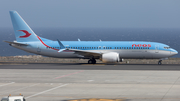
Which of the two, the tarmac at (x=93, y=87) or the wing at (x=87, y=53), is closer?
the tarmac at (x=93, y=87)

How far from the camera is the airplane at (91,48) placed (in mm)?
48469

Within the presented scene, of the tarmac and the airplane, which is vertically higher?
the airplane

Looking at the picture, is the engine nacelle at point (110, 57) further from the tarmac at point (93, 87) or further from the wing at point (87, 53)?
the tarmac at point (93, 87)

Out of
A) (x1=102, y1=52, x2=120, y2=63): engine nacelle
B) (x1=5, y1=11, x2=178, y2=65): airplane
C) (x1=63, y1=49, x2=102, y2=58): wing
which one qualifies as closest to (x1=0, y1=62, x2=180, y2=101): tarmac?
(x1=102, y1=52, x2=120, y2=63): engine nacelle

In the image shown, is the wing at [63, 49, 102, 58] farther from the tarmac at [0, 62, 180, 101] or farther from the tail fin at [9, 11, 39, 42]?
the tarmac at [0, 62, 180, 101]

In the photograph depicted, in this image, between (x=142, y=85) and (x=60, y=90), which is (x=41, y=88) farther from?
(x=142, y=85)

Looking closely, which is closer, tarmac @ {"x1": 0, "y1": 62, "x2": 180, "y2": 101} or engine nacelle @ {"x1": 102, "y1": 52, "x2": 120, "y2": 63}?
tarmac @ {"x1": 0, "y1": 62, "x2": 180, "y2": 101}

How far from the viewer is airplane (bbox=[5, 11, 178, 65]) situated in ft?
159

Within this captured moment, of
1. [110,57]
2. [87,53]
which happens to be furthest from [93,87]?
[87,53]

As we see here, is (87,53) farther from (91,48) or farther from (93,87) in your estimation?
(93,87)

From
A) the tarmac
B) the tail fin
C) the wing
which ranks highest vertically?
the tail fin

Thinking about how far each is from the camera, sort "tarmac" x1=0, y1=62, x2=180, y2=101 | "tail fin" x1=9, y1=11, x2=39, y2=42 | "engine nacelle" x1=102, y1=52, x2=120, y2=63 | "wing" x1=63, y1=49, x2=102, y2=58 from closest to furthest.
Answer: "tarmac" x1=0, y1=62, x2=180, y2=101, "engine nacelle" x1=102, y1=52, x2=120, y2=63, "wing" x1=63, y1=49, x2=102, y2=58, "tail fin" x1=9, y1=11, x2=39, y2=42

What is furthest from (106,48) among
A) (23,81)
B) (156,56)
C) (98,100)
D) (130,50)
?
(98,100)

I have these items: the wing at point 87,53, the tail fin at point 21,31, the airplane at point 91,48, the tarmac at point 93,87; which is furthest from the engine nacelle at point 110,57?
the tarmac at point 93,87
